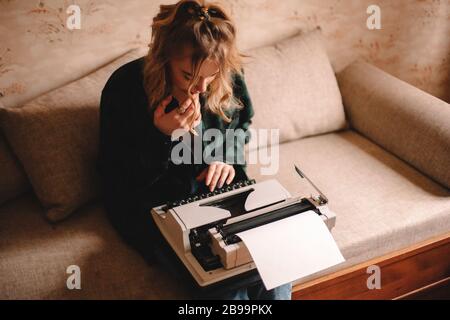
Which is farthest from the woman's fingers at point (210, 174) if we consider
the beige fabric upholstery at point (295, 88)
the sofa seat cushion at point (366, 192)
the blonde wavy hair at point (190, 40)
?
the beige fabric upholstery at point (295, 88)

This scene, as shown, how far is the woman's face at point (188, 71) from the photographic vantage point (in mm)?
1224

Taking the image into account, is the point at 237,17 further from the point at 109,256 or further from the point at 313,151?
the point at 109,256

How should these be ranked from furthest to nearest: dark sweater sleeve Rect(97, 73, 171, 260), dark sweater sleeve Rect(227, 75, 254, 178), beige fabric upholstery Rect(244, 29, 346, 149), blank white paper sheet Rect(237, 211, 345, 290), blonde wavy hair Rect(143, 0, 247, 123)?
beige fabric upholstery Rect(244, 29, 346, 149) < dark sweater sleeve Rect(227, 75, 254, 178) < dark sweater sleeve Rect(97, 73, 171, 260) < blonde wavy hair Rect(143, 0, 247, 123) < blank white paper sheet Rect(237, 211, 345, 290)

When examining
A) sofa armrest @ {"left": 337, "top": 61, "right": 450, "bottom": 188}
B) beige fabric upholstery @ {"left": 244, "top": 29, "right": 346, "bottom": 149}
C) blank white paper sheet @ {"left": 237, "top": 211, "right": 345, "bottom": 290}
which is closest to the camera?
blank white paper sheet @ {"left": 237, "top": 211, "right": 345, "bottom": 290}

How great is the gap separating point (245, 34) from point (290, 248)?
3.71 feet

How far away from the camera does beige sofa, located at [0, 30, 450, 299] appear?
1.33 m

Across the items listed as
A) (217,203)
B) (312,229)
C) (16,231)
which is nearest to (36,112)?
(16,231)

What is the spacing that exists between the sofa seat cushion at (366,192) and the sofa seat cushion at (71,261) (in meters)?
0.58

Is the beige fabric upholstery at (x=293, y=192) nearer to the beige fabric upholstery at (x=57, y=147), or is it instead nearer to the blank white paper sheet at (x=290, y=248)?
the beige fabric upholstery at (x=57, y=147)

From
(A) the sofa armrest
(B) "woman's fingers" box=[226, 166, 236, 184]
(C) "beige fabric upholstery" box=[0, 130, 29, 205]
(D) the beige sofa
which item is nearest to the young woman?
(B) "woman's fingers" box=[226, 166, 236, 184]

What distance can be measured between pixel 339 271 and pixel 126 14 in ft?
3.97

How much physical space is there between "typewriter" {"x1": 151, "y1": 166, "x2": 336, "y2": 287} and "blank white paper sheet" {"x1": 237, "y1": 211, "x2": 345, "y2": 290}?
0.03 metres

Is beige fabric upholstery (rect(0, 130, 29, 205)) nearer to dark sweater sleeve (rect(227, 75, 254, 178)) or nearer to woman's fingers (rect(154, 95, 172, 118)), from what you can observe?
woman's fingers (rect(154, 95, 172, 118))

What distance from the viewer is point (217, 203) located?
4.11 feet
